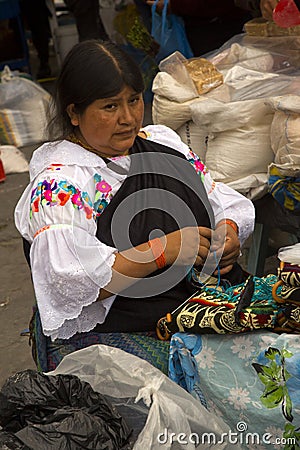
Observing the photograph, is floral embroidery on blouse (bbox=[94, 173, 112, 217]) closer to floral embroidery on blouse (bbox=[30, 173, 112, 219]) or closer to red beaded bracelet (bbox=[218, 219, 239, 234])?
floral embroidery on blouse (bbox=[30, 173, 112, 219])

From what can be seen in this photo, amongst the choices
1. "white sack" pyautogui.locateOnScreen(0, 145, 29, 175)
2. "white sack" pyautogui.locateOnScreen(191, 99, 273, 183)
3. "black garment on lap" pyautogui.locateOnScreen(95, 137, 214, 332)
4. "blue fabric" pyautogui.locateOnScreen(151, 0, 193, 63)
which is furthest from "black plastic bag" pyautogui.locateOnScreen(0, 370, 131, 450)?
"white sack" pyautogui.locateOnScreen(0, 145, 29, 175)

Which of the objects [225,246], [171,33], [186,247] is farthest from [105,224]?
[171,33]

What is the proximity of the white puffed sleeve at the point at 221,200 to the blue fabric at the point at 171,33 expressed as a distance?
2.08 m

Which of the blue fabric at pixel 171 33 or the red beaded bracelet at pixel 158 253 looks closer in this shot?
the red beaded bracelet at pixel 158 253

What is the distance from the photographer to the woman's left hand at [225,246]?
80.0 inches

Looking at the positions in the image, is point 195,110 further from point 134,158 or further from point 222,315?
point 222,315

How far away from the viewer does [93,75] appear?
1.91 meters

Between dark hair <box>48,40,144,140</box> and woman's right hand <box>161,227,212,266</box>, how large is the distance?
40cm

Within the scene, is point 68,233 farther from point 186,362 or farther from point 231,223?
point 231,223

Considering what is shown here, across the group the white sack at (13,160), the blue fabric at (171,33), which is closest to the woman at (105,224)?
the blue fabric at (171,33)

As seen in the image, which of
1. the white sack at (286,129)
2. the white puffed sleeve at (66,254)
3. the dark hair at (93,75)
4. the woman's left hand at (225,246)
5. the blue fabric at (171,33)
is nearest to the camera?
the white puffed sleeve at (66,254)

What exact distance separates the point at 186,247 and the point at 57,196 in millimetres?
358

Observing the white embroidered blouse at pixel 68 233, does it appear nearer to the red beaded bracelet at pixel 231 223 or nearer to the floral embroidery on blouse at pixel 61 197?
the floral embroidery on blouse at pixel 61 197

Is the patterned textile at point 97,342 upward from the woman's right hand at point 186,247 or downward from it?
downward
